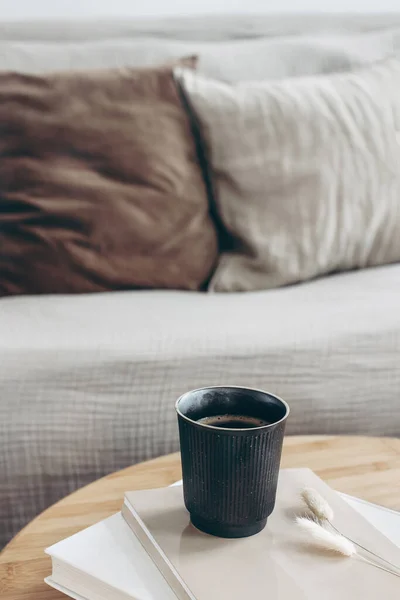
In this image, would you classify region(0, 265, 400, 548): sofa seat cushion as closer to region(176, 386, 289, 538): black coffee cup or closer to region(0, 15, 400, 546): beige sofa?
region(0, 15, 400, 546): beige sofa

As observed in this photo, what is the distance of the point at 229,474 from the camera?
0.50 metres

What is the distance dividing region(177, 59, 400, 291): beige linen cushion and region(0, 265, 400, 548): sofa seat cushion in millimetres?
209

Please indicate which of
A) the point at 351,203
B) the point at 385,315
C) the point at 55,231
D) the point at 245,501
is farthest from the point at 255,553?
the point at 351,203

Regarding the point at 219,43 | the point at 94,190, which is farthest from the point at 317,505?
the point at 219,43

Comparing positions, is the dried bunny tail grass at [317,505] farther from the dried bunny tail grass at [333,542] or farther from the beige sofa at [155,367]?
the beige sofa at [155,367]

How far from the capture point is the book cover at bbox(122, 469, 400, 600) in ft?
1.49

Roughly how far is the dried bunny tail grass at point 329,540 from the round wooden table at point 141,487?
142 millimetres

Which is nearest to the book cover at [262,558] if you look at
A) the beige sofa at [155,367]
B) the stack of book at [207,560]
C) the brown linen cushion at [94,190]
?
the stack of book at [207,560]

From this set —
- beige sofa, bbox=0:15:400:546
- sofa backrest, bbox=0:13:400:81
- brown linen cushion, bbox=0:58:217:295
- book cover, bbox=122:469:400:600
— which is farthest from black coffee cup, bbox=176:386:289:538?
sofa backrest, bbox=0:13:400:81

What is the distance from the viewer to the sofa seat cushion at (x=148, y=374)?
0.92 m

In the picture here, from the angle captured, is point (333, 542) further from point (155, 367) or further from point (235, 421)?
point (155, 367)

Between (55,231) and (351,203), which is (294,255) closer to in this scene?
(351,203)

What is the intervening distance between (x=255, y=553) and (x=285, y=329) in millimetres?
582

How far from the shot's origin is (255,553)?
1.61 feet
